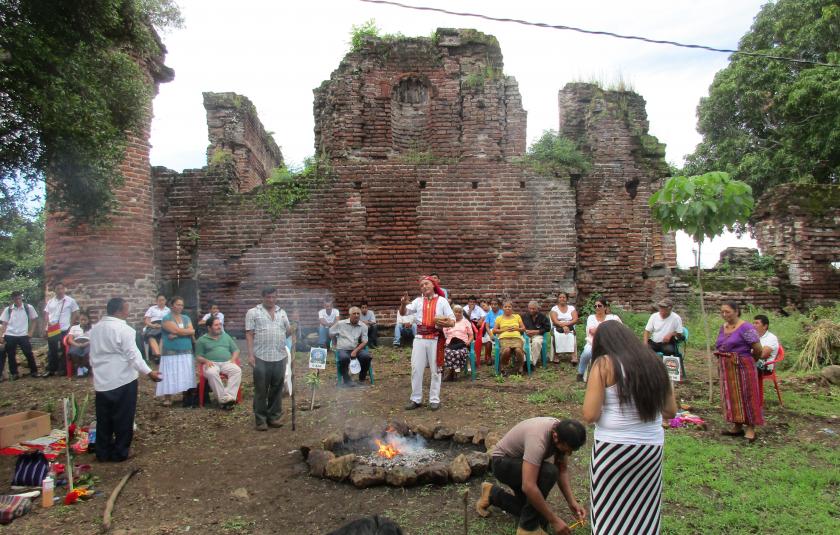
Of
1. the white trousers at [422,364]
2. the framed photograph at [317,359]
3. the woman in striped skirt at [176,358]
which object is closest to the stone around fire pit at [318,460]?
the white trousers at [422,364]

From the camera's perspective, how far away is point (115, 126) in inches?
255

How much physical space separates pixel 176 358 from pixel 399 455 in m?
3.76

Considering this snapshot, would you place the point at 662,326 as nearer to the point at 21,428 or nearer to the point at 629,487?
the point at 629,487

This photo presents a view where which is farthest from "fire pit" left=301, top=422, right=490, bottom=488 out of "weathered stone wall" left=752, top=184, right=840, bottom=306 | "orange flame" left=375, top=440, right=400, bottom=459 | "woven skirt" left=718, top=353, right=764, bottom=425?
"weathered stone wall" left=752, top=184, right=840, bottom=306

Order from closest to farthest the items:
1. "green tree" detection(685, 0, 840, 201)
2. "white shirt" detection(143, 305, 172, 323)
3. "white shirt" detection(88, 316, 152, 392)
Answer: "white shirt" detection(88, 316, 152, 392), "white shirt" detection(143, 305, 172, 323), "green tree" detection(685, 0, 840, 201)

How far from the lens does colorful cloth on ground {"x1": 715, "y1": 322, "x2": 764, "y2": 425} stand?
5922 mm

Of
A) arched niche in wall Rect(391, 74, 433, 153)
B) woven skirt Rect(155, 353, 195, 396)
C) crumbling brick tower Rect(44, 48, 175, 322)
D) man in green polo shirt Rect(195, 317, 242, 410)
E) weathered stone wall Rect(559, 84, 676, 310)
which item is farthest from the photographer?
arched niche in wall Rect(391, 74, 433, 153)

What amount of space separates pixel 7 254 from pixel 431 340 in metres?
23.5

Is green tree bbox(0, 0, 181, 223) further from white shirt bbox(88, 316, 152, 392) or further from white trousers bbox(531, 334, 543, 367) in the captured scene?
white trousers bbox(531, 334, 543, 367)

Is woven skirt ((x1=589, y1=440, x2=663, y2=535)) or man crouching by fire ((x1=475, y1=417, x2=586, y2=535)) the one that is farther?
man crouching by fire ((x1=475, y1=417, x2=586, y2=535))

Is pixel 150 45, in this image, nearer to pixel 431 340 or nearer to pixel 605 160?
pixel 431 340

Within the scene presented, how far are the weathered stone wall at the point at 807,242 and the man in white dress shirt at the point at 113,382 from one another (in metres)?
13.9

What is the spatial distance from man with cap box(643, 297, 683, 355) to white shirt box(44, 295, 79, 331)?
31.1 feet

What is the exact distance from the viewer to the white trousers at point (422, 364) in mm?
7059
